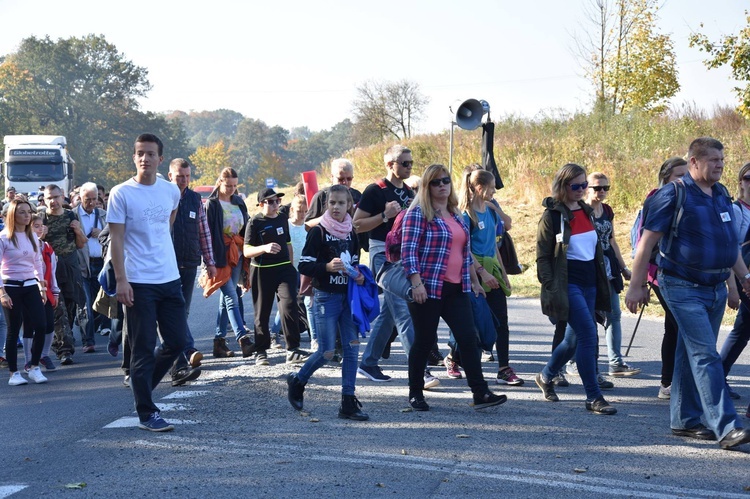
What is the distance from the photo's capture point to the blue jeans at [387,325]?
7441 millimetres

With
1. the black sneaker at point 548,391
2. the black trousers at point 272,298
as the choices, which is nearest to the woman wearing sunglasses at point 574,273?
the black sneaker at point 548,391

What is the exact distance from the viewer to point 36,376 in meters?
9.19

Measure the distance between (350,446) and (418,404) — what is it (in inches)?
46.5

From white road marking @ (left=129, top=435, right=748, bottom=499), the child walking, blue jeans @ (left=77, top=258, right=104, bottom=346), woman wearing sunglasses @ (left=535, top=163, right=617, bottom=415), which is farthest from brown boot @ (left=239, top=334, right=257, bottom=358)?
woman wearing sunglasses @ (left=535, top=163, right=617, bottom=415)

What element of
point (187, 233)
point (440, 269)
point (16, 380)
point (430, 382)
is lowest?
point (16, 380)

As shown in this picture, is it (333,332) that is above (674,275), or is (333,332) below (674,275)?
below

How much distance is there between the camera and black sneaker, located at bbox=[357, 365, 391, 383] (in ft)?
27.1

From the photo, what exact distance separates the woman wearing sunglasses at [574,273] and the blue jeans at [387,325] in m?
1.13

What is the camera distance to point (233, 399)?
762 centimetres

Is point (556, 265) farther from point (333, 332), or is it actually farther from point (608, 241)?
point (333, 332)

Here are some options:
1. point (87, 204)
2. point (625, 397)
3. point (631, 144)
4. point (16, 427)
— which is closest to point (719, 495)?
point (625, 397)

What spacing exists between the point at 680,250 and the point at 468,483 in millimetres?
2099

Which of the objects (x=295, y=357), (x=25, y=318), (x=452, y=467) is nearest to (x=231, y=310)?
(x=295, y=357)

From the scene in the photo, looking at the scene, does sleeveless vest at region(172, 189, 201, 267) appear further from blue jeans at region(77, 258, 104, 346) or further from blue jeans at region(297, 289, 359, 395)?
blue jeans at region(77, 258, 104, 346)
